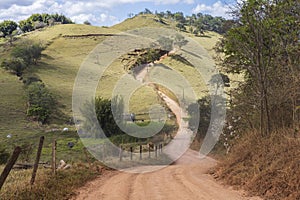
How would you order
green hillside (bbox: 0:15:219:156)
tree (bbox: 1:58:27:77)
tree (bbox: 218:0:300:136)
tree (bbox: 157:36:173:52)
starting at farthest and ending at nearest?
tree (bbox: 157:36:173:52), tree (bbox: 1:58:27:77), green hillside (bbox: 0:15:219:156), tree (bbox: 218:0:300:136)

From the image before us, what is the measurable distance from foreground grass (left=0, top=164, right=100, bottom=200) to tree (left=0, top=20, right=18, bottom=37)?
148 m

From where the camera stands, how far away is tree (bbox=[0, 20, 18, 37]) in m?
150

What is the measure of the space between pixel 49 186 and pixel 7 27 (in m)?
154

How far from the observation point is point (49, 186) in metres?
11.0

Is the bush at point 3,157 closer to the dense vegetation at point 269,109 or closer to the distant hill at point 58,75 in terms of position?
the dense vegetation at point 269,109

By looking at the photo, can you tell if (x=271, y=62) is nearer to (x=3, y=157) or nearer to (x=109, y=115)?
(x=3, y=157)

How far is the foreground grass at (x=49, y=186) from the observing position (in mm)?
9425

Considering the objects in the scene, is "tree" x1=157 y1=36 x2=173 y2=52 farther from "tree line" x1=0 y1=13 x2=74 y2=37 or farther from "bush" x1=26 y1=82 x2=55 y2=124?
"tree line" x1=0 y1=13 x2=74 y2=37

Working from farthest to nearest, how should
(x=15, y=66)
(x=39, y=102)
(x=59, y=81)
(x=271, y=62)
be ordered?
1. (x=15, y=66)
2. (x=59, y=81)
3. (x=39, y=102)
4. (x=271, y=62)

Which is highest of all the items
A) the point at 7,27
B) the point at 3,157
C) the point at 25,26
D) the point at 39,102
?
the point at 25,26

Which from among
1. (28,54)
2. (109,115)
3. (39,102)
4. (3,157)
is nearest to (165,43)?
(28,54)

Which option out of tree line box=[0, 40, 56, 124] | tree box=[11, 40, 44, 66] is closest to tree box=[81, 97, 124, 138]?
tree line box=[0, 40, 56, 124]

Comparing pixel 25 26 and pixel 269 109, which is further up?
pixel 25 26

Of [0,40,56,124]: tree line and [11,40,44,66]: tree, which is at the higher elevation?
[11,40,44,66]: tree
